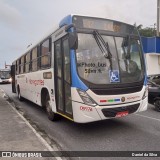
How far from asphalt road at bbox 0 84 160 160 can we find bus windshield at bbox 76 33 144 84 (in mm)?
1508

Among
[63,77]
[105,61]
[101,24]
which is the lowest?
[63,77]

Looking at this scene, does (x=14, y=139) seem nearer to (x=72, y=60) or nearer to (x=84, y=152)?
(x=84, y=152)

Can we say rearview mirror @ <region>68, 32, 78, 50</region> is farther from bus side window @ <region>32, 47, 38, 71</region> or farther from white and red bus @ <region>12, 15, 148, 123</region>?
bus side window @ <region>32, 47, 38, 71</region>

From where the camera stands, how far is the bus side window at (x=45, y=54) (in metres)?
8.89

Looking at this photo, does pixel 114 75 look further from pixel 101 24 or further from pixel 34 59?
pixel 34 59

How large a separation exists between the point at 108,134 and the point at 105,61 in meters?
2.06

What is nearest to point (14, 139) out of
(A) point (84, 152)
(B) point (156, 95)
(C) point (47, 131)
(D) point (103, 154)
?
(C) point (47, 131)

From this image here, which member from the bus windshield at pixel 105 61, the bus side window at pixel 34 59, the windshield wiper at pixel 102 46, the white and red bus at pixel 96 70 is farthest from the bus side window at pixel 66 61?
the bus side window at pixel 34 59

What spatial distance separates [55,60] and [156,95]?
491 centimetres

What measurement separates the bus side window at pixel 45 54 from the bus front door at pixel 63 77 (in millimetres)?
815

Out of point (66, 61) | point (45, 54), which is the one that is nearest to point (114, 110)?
point (66, 61)

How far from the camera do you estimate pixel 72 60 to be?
6707 millimetres

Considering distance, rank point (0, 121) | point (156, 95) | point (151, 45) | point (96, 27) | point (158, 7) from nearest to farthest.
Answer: point (96, 27)
point (0, 121)
point (156, 95)
point (158, 7)
point (151, 45)

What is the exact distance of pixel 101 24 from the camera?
7.26 metres
